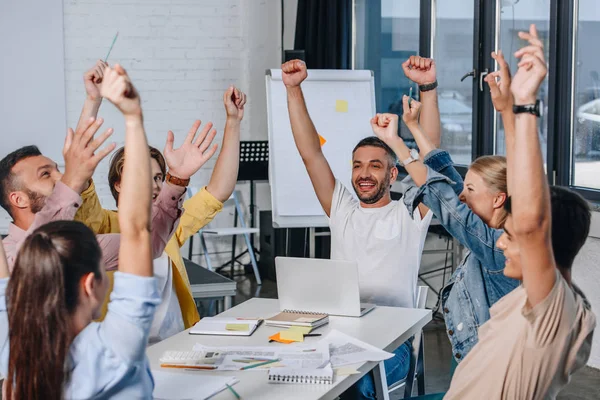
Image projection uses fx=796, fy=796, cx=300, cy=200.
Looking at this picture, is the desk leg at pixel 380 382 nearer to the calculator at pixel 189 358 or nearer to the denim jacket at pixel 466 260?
the denim jacket at pixel 466 260

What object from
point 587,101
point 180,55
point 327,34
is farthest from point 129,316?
point 180,55

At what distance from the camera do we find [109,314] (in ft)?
4.69

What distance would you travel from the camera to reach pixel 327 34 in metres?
6.38

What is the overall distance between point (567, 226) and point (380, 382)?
3.73 ft

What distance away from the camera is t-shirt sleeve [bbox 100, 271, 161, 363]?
55.6 inches

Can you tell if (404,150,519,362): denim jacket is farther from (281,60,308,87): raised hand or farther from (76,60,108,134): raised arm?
(76,60,108,134): raised arm

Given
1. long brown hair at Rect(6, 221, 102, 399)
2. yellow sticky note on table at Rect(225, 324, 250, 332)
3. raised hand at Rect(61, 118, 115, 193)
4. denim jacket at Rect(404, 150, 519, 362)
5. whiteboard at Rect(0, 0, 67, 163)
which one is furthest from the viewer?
whiteboard at Rect(0, 0, 67, 163)

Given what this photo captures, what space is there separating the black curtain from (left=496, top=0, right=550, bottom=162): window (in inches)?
65.5

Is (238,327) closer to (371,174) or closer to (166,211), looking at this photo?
(166,211)

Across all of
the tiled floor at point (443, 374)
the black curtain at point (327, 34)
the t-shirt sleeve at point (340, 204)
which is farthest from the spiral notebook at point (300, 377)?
the black curtain at point (327, 34)

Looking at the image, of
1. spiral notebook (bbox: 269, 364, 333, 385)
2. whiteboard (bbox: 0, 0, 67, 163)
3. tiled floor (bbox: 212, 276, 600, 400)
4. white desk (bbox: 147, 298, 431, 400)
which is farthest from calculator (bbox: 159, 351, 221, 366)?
whiteboard (bbox: 0, 0, 67, 163)

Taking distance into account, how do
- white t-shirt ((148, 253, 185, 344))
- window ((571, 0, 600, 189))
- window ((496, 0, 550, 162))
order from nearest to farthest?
white t-shirt ((148, 253, 185, 344)) → window ((571, 0, 600, 189)) → window ((496, 0, 550, 162))

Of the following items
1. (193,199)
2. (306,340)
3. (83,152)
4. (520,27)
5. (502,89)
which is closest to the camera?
(502,89)

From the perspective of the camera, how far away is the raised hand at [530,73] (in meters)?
1.45
